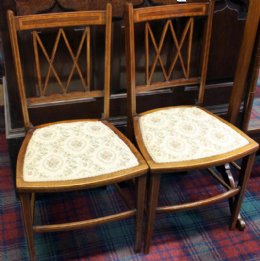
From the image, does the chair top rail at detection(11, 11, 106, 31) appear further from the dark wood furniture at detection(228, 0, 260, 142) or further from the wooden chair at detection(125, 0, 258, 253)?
the dark wood furniture at detection(228, 0, 260, 142)

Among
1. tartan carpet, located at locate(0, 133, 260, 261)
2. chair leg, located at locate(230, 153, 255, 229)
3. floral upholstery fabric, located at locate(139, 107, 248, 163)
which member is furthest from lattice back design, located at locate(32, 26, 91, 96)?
chair leg, located at locate(230, 153, 255, 229)

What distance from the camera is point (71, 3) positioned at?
1409 millimetres

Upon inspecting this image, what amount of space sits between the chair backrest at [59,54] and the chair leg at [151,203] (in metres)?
0.38

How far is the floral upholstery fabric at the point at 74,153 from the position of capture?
124 cm

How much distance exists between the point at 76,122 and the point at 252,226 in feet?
3.15

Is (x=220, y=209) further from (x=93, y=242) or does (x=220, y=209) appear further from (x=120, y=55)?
(x=120, y=55)

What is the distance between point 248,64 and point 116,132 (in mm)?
626

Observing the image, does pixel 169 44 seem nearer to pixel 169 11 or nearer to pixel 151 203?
pixel 169 11

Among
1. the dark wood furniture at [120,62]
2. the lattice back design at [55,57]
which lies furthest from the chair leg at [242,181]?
the lattice back design at [55,57]

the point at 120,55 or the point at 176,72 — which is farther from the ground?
the point at 120,55

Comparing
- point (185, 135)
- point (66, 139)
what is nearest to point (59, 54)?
point (66, 139)

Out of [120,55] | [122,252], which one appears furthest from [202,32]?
[122,252]

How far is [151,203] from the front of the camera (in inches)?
54.4

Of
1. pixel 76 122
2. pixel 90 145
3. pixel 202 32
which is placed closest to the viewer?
pixel 90 145
